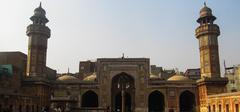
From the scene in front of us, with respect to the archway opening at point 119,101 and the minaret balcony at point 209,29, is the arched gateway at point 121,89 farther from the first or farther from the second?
the minaret balcony at point 209,29

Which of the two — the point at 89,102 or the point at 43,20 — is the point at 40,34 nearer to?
the point at 43,20

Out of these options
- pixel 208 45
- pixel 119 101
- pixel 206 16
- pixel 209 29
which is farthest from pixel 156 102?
pixel 206 16

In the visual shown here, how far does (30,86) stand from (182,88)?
1874cm

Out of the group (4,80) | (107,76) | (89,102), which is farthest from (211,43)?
(4,80)

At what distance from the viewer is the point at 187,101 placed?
45.2 meters

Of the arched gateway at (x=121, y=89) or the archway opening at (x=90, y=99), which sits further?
the archway opening at (x=90, y=99)

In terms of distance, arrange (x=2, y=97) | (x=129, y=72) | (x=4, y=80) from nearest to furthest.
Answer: (x=2, y=97)
(x=4, y=80)
(x=129, y=72)

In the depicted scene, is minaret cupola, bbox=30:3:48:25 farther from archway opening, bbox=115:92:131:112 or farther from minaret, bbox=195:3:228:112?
minaret, bbox=195:3:228:112

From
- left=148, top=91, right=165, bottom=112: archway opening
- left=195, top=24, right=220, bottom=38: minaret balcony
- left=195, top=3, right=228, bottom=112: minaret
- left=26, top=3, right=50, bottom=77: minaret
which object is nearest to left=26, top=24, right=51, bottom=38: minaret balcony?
left=26, top=3, right=50, bottom=77: minaret

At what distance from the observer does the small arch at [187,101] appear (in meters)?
42.6

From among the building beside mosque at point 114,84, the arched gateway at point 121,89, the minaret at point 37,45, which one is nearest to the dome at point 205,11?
the building beside mosque at point 114,84

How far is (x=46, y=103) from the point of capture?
129ft

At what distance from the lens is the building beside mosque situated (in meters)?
37.1

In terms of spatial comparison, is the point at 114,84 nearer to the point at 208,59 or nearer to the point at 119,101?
the point at 119,101
